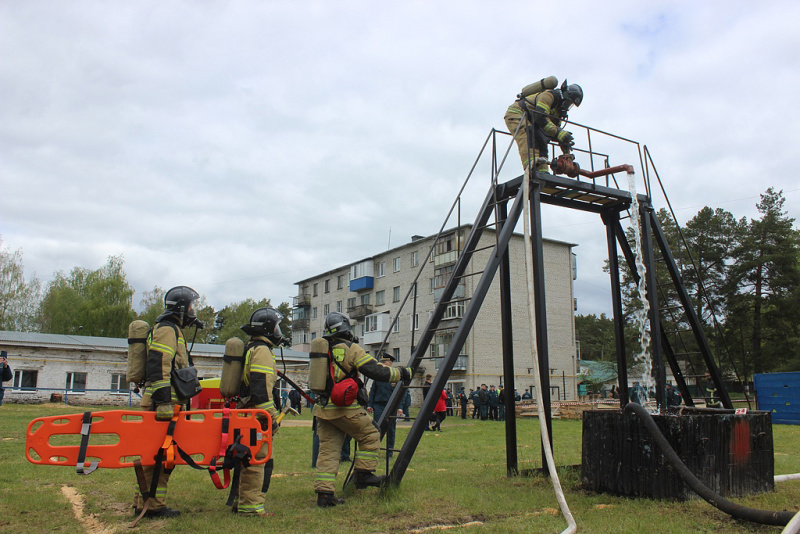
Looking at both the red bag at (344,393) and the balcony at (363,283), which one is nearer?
the red bag at (344,393)

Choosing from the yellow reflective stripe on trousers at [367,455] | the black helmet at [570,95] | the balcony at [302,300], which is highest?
the balcony at [302,300]

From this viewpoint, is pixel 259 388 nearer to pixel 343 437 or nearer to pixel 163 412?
pixel 163 412

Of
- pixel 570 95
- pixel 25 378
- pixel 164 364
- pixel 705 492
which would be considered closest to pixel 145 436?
pixel 164 364

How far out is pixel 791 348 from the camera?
40125 millimetres

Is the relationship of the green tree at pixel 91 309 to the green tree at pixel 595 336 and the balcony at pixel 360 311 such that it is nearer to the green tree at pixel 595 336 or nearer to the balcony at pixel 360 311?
the balcony at pixel 360 311

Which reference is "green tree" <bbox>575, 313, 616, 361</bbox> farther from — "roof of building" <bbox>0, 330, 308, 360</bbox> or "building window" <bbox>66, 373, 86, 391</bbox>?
"building window" <bbox>66, 373, 86, 391</bbox>

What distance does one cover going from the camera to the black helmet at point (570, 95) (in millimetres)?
9391

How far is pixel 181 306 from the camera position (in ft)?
20.8

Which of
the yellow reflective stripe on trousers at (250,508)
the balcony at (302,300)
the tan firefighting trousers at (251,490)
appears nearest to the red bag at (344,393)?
the tan firefighting trousers at (251,490)

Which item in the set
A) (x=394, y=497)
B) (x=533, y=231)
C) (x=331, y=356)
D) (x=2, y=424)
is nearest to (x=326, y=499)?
(x=394, y=497)

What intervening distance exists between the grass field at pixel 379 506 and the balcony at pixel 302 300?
5691 centimetres

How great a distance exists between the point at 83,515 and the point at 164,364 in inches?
71.6

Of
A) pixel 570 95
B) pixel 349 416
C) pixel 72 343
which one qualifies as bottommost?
pixel 349 416

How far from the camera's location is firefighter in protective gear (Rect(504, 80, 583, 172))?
9.05 meters
